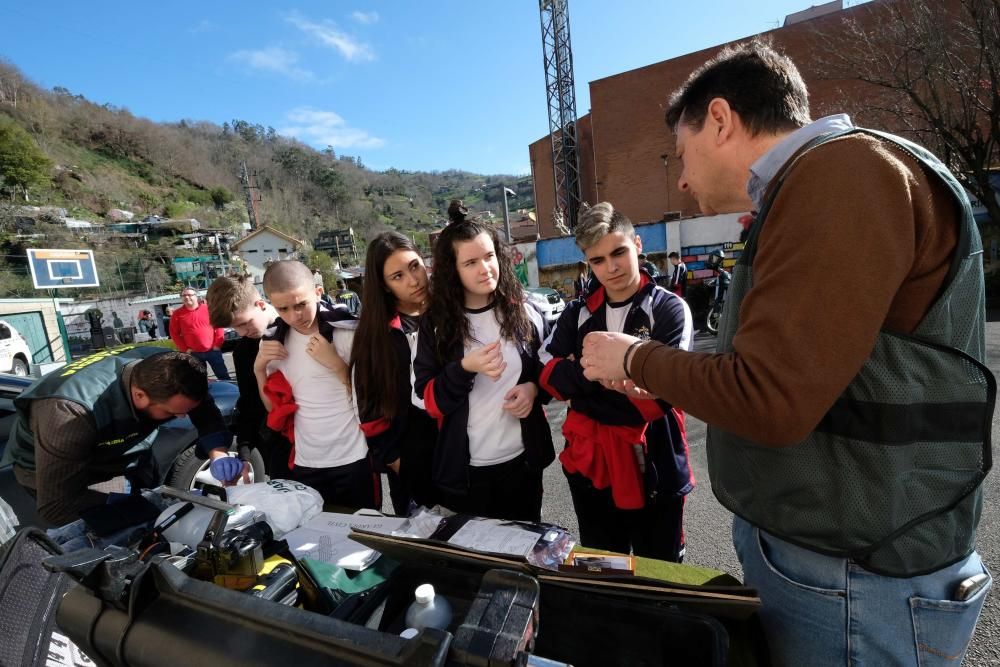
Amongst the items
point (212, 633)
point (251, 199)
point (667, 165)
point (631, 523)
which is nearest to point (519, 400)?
point (631, 523)

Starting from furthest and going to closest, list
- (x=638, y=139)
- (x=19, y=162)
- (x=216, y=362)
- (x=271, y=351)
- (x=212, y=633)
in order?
1. (x=19, y=162)
2. (x=638, y=139)
3. (x=216, y=362)
4. (x=271, y=351)
5. (x=212, y=633)

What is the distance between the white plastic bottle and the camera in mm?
958

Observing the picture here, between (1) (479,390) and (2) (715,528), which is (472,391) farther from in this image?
Answer: (2) (715,528)

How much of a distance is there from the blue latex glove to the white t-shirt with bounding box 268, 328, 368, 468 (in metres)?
0.32

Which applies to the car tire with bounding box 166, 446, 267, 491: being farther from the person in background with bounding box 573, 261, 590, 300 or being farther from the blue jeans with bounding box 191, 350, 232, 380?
the blue jeans with bounding box 191, 350, 232, 380

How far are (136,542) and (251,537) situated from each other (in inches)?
25.9

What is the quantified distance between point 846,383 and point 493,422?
1.44 m

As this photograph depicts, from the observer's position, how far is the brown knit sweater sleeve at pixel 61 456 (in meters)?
1.95

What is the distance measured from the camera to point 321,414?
2.35 meters

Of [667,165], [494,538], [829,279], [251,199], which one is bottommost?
[494,538]

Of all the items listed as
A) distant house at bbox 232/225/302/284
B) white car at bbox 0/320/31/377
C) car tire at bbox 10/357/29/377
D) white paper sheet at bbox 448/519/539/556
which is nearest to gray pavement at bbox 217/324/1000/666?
white paper sheet at bbox 448/519/539/556

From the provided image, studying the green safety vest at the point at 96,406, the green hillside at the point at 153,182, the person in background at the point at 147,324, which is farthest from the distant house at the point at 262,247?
the green safety vest at the point at 96,406

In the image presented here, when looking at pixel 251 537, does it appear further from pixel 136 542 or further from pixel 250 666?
pixel 250 666

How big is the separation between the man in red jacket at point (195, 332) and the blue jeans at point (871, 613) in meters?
6.66
